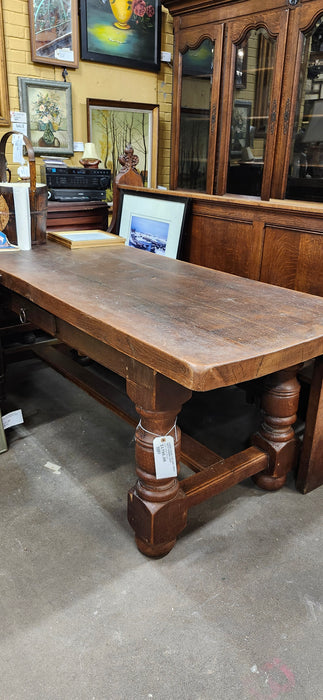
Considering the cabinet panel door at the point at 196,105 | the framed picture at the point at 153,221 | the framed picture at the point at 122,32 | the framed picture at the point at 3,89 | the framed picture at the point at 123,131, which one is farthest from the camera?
the framed picture at the point at 123,131

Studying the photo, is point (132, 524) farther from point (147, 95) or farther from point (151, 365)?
point (147, 95)

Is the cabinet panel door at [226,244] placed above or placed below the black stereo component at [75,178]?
below

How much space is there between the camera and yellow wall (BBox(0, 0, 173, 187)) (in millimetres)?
2986

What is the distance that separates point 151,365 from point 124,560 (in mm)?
652

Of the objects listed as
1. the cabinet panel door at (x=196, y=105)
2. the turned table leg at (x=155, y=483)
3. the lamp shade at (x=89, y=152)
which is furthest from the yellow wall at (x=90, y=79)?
the turned table leg at (x=155, y=483)

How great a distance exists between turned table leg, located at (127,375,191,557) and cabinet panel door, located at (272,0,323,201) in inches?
77.7

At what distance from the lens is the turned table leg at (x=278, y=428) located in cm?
163

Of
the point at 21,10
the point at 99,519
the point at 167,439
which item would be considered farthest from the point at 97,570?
the point at 21,10

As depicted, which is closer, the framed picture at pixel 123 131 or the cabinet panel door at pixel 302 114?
the cabinet panel door at pixel 302 114

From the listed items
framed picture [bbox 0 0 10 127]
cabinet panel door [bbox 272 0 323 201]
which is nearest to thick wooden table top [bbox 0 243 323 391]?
cabinet panel door [bbox 272 0 323 201]

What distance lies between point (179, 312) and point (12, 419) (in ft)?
3.55

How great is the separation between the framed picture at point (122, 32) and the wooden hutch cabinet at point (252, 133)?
360mm

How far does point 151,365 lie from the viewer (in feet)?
3.76

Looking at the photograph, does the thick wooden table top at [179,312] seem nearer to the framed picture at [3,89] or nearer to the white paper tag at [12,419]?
the white paper tag at [12,419]
